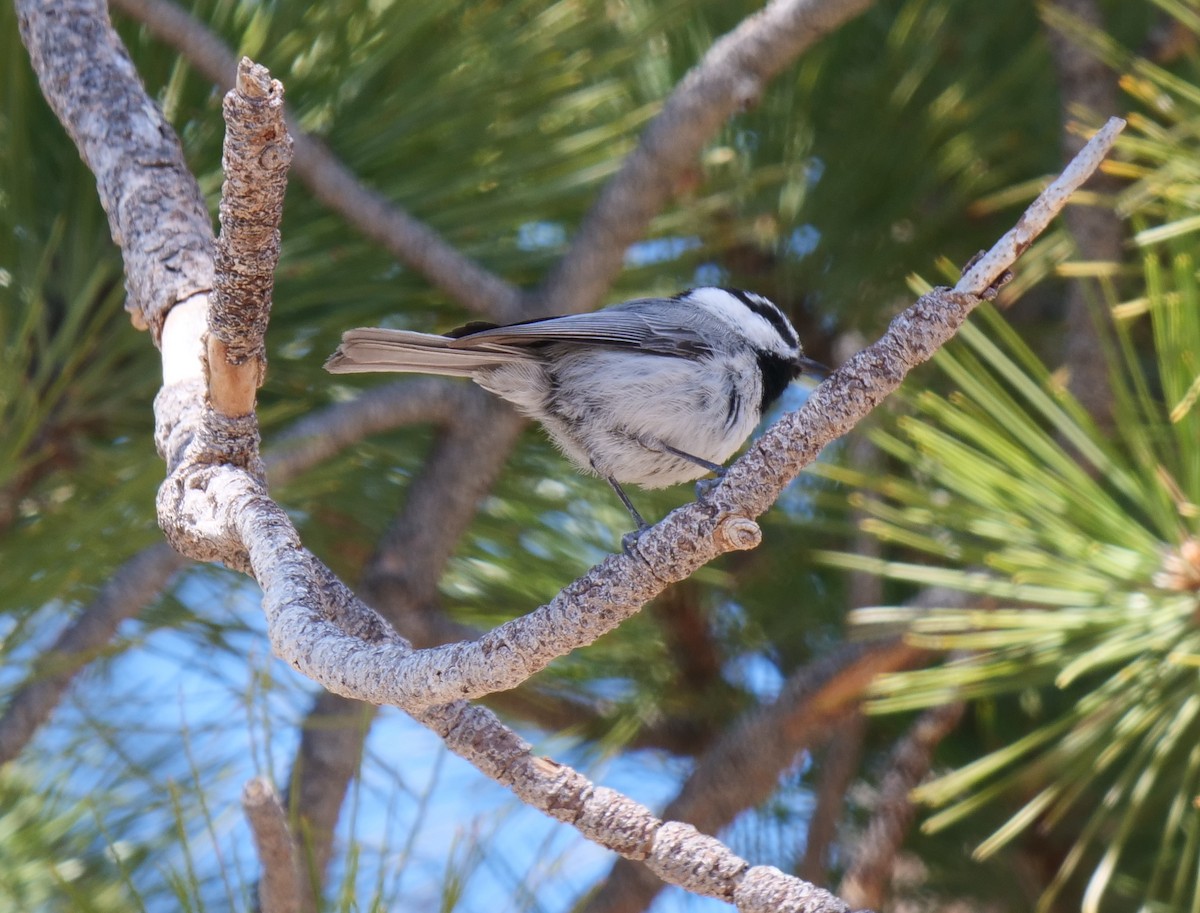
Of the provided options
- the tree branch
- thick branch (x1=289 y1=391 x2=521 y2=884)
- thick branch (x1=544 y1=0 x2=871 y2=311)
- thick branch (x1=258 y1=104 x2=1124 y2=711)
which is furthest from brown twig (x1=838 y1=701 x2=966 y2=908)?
thick branch (x1=258 y1=104 x2=1124 y2=711)

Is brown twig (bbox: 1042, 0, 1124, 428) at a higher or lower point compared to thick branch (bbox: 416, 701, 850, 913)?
higher

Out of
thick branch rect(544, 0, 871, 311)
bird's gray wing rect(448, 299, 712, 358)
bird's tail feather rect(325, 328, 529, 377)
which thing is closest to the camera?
bird's tail feather rect(325, 328, 529, 377)

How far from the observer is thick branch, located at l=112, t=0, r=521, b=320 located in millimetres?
1898

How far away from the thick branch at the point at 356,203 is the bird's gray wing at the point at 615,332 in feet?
0.64

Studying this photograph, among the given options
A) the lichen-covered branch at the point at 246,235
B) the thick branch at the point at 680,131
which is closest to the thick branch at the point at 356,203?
the thick branch at the point at 680,131

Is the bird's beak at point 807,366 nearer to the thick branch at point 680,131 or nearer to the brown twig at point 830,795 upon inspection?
the thick branch at point 680,131

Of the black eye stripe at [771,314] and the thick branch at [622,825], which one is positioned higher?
the black eye stripe at [771,314]

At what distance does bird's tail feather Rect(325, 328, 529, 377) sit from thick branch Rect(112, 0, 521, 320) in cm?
22

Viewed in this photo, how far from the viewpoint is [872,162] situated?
2727mm

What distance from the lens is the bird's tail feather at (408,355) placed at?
1685 mm

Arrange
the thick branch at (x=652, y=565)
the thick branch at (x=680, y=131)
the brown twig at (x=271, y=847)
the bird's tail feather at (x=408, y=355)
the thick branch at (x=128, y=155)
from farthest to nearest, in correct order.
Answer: the thick branch at (x=680, y=131) → the bird's tail feather at (x=408, y=355) → the thick branch at (x=128, y=155) → the brown twig at (x=271, y=847) → the thick branch at (x=652, y=565)

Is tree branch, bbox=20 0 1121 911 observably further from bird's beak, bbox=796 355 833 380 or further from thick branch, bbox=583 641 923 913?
bird's beak, bbox=796 355 833 380

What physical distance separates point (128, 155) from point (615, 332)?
0.80m

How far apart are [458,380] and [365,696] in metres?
1.32
